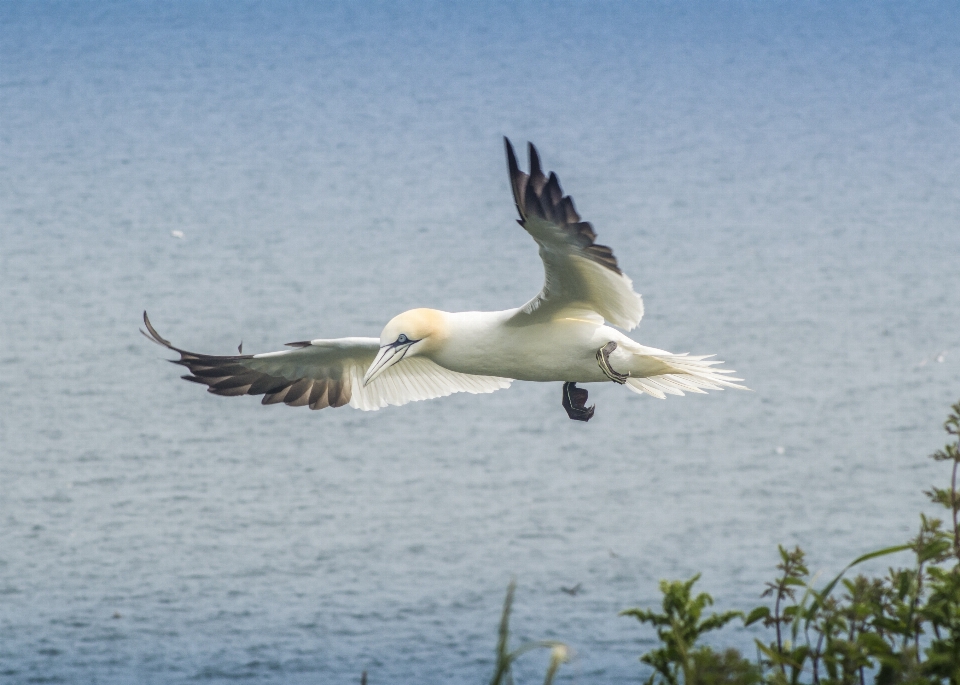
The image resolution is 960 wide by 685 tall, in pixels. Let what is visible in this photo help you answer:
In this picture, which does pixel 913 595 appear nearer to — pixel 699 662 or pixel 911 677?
pixel 911 677

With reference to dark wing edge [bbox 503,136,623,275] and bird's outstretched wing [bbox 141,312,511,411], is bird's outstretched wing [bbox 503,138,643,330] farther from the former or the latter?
bird's outstretched wing [bbox 141,312,511,411]

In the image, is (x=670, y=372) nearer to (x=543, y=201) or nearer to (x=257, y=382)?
(x=543, y=201)

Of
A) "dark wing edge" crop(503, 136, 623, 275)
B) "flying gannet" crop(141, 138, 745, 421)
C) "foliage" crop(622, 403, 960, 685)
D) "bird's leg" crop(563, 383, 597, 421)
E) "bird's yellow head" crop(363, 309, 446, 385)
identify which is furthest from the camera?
"bird's leg" crop(563, 383, 597, 421)

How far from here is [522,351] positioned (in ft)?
13.0

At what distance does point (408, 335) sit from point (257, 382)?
46.1 inches

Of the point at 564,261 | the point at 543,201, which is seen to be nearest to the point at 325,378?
the point at 564,261

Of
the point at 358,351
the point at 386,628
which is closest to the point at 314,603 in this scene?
the point at 386,628

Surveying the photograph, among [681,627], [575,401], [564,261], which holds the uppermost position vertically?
[564,261]

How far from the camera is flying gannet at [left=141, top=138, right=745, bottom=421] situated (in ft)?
11.1

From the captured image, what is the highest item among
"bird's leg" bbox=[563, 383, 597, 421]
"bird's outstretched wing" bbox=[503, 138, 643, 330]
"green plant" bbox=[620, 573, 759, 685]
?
"bird's outstretched wing" bbox=[503, 138, 643, 330]

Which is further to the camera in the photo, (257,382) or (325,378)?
(325,378)

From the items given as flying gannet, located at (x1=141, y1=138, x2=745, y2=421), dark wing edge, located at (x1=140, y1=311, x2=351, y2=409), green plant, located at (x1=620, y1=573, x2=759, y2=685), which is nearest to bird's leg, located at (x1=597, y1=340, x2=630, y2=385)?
flying gannet, located at (x1=141, y1=138, x2=745, y2=421)

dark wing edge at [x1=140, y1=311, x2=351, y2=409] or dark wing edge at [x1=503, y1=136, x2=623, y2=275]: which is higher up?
dark wing edge at [x1=503, y1=136, x2=623, y2=275]

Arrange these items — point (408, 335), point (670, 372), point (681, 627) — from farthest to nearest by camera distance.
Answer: point (670, 372) → point (408, 335) → point (681, 627)
